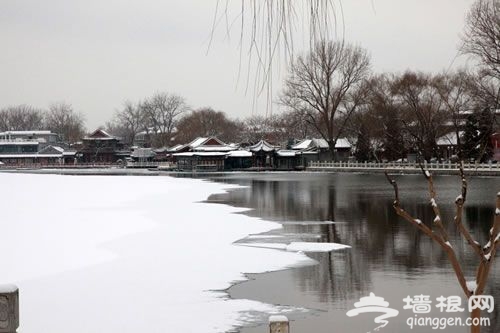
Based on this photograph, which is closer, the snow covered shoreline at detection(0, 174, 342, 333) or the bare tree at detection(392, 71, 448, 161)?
the snow covered shoreline at detection(0, 174, 342, 333)

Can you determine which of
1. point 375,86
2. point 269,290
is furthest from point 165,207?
point 375,86

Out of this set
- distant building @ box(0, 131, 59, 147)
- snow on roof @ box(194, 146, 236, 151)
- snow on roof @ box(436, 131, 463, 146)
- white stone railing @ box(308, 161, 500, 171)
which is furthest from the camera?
distant building @ box(0, 131, 59, 147)

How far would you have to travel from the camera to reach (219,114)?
127125 mm

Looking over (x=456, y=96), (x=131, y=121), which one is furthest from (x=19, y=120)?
(x=456, y=96)

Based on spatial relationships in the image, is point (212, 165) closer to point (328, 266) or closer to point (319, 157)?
point (319, 157)

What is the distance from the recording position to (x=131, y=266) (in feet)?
40.7

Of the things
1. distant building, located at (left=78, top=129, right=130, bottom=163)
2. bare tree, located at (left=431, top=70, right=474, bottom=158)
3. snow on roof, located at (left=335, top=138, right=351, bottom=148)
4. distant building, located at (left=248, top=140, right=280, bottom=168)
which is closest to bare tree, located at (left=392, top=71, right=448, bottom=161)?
bare tree, located at (left=431, top=70, right=474, bottom=158)

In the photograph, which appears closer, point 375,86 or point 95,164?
point 375,86

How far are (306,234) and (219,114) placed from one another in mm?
110517

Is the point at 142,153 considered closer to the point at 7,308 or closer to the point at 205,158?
the point at 205,158

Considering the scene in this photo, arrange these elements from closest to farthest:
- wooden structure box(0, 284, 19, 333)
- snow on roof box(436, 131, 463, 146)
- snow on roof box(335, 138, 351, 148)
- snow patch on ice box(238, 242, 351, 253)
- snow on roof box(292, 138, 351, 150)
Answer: wooden structure box(0, 284, 19, 333) → snow patch on ice box(238, 242, 351, 253) → snow on roof box(436, 131, 463, 146) → snow on roof box(292, 138, 351, 150) → snow on roof box(335, 138, 351, 148)

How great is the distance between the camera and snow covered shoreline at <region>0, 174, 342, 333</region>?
8602mm

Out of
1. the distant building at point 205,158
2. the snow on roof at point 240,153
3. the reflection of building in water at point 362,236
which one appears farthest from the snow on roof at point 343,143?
the reflection of building in water at point 362,236

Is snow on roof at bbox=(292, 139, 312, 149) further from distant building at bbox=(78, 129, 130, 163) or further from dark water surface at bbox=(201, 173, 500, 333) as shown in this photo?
dark water surface at bbox=(201, 173, 500, 333)
